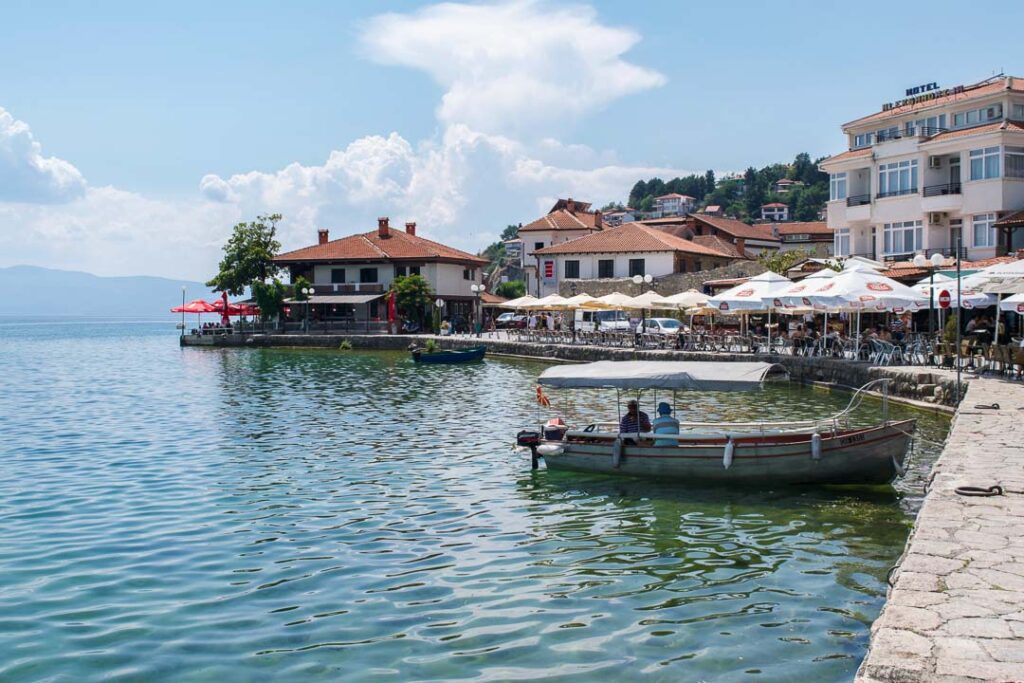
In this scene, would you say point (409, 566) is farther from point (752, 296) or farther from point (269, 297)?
point (269, 297)

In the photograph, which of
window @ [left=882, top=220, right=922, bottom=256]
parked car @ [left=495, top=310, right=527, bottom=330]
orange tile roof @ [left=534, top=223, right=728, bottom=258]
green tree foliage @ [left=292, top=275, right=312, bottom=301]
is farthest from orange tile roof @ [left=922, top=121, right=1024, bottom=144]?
green tree foliage @ [left=292, top=275, right=312, bottom=301]

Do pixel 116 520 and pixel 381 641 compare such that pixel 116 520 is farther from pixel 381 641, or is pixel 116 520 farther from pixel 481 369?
pixel 481 369

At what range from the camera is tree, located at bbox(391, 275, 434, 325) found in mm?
67375

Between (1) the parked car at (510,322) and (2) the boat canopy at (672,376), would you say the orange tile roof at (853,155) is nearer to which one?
(1) the parked car at (510,322)

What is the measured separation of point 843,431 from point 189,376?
36133mm

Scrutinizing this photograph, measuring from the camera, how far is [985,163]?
142 ft

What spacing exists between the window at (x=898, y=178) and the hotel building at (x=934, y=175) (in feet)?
0.17

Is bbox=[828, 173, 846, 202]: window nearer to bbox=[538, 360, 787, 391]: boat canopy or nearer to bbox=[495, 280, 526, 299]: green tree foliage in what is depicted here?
bbox=[538, 360, 787, 391]: boat canopy

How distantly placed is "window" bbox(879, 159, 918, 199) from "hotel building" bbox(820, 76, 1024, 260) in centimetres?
5

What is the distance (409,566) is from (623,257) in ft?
192

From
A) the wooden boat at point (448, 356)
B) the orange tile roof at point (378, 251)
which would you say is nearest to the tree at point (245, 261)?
the orange tile roof at point (378, 251)

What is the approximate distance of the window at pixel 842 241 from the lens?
52.7 meters

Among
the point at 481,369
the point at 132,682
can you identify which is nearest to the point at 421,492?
the point at 132,682

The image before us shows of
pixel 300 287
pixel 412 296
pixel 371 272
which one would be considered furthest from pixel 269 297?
pixel 412 296
